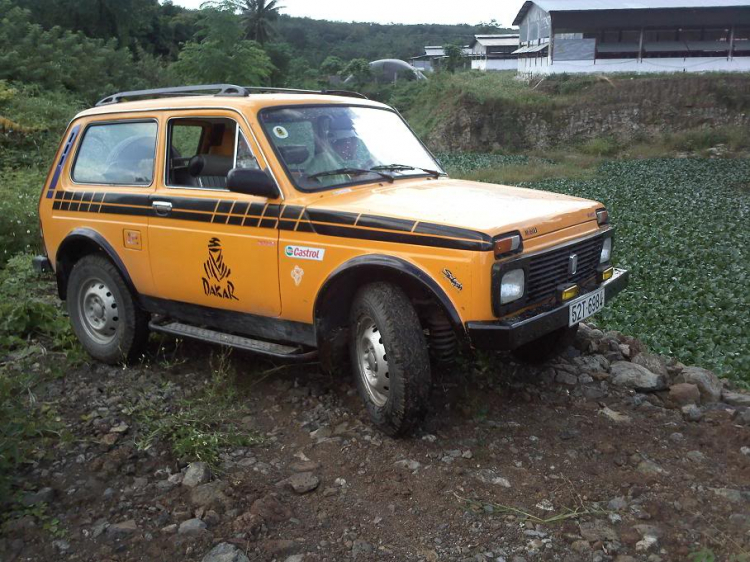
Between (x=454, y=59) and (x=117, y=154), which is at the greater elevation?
(x=454, y=59)

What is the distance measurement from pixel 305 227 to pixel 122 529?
80.6 inches

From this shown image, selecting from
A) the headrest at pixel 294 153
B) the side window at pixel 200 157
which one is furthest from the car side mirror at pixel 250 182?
the side window at pixel 200 157

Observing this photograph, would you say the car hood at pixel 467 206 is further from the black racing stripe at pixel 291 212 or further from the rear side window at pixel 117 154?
the rear side window at pixel 117 154

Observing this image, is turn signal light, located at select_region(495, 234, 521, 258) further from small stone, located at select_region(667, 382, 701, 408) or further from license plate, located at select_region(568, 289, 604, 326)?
small stone, located at select_region(667, 382, 701, 408)

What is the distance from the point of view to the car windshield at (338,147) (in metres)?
4.91

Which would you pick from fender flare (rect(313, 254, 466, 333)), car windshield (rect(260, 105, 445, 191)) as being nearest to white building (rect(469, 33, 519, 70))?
car windshield (rect(260, 105, 445, 191))

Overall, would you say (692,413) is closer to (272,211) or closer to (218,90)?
(272,211)

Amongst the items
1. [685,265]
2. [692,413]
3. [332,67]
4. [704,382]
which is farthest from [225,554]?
[332,67]

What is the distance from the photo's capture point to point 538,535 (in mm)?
3566

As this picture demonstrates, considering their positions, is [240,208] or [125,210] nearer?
[240,208]

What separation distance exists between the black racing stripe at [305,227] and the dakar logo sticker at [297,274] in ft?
0.81

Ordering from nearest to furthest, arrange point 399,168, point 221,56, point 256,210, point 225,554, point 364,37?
point 225,554
point 256,210
point 399,168
point 221,56
point 364,37

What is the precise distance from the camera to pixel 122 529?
3.63 metres

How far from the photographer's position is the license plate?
14.5ft
